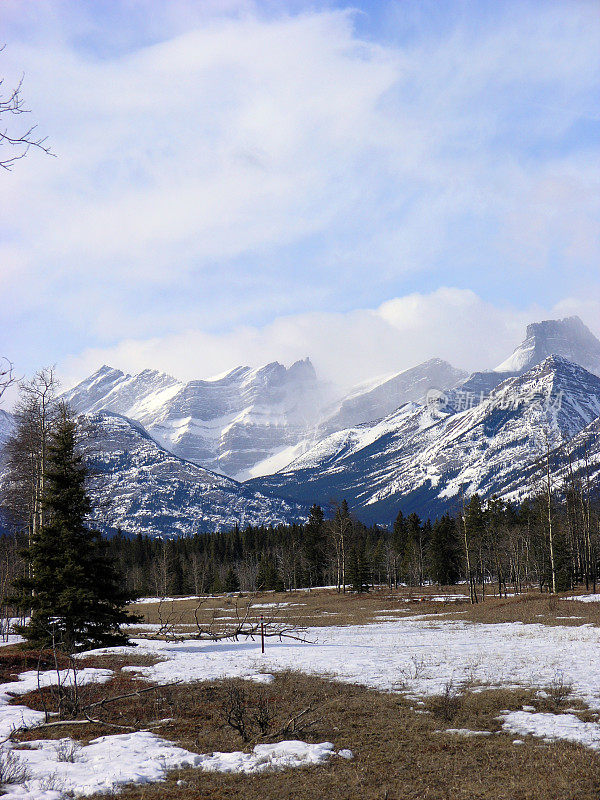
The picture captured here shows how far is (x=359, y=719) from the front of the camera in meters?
12.7

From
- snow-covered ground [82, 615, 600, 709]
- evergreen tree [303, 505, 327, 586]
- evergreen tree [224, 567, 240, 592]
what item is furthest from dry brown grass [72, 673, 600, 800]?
evergreen tree [303, 505, 327, 586]


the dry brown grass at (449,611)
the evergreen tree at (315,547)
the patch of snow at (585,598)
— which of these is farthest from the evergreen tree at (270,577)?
the patch of snow at (585,598)

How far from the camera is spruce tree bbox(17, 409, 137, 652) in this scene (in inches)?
939

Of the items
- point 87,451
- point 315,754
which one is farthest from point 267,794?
point 87,451

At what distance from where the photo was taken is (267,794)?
8617 mm

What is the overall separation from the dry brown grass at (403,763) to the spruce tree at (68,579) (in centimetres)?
1216

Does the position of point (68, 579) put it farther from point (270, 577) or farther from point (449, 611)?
point (270, 577)

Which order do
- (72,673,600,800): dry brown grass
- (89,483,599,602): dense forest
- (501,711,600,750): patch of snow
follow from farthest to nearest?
(89,483,599,602): dense forest, (501,711,600,750): patch of snow, (72,673,600,800): dry brown grass

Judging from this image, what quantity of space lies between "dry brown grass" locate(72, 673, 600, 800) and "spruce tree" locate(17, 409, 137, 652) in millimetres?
12163

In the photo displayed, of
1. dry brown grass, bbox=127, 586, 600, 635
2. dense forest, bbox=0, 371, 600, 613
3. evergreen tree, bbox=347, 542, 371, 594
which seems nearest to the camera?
dense forest, bbox=0, 371, 600, 613

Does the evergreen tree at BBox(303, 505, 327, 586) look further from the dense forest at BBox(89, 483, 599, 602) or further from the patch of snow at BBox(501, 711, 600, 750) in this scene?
the patch of snow at BBox(501, 711, 600, 750)

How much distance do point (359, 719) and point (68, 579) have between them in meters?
16.0

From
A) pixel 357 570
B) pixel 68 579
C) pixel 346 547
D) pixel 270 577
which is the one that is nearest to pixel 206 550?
pixel 270 577

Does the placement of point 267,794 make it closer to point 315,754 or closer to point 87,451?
point 315,754
